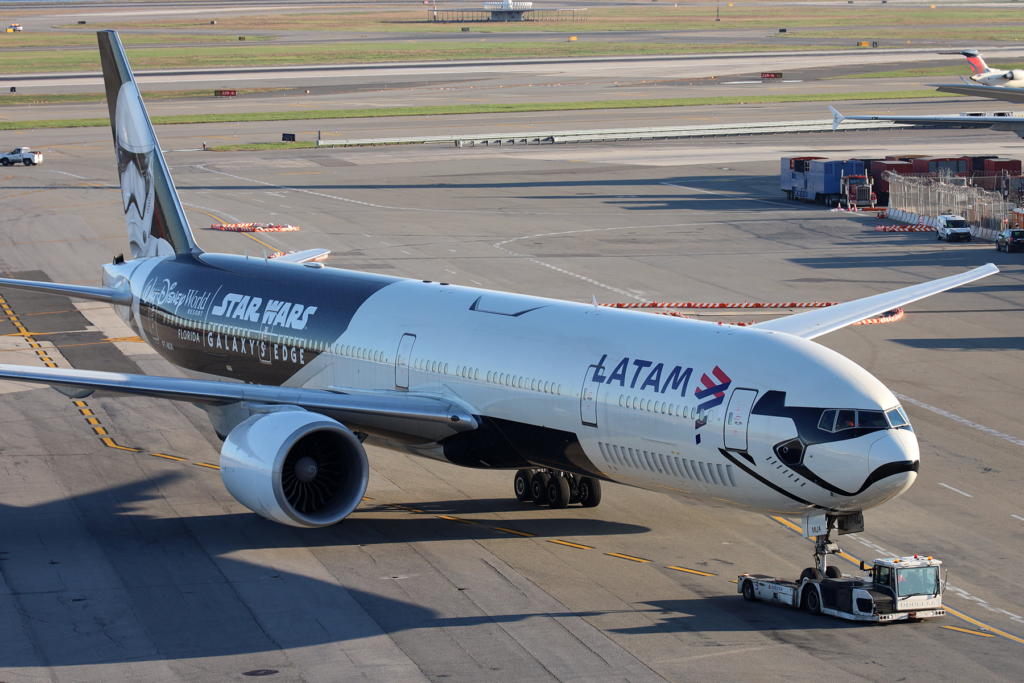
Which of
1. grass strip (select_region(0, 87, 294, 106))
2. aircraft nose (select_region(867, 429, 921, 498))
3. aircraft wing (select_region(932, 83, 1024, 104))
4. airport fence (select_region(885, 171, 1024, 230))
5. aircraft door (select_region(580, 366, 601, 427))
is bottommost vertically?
aircraft nose (select_region(867, 429, 921, 498))

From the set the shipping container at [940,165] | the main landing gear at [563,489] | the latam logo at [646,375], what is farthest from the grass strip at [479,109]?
the latam logo at [646,375]

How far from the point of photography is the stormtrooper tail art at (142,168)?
3756cm

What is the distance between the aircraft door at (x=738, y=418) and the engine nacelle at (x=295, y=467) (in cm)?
796

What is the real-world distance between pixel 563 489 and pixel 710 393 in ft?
22.5

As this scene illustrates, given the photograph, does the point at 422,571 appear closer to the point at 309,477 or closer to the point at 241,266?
the point at 309,477

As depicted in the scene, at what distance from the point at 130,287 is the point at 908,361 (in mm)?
26504

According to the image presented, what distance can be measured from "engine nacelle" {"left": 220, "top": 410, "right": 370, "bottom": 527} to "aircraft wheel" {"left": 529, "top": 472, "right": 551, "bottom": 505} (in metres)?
4.92

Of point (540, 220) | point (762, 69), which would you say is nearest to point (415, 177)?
point (540, 220)

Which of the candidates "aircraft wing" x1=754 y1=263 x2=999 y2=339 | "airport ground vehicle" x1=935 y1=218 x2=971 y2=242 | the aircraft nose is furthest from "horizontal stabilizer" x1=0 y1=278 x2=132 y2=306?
"airport ground vehicle" x1=935 y1=218 x2=971 y2=242

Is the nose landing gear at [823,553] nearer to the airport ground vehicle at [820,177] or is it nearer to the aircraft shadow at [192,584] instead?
the aircraft shadow at [192,584]

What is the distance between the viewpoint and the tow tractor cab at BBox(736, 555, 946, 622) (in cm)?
2208

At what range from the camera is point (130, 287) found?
122 ft

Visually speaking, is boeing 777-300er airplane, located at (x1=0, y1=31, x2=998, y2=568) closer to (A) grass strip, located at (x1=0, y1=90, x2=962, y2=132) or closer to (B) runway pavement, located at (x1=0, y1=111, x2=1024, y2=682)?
(B) runway pavement, located at (x1=0, y1=111, x2=1024, y2=682)

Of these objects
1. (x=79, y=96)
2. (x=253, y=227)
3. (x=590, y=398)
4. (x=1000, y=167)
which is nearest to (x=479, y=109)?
(x=79, y=96)
